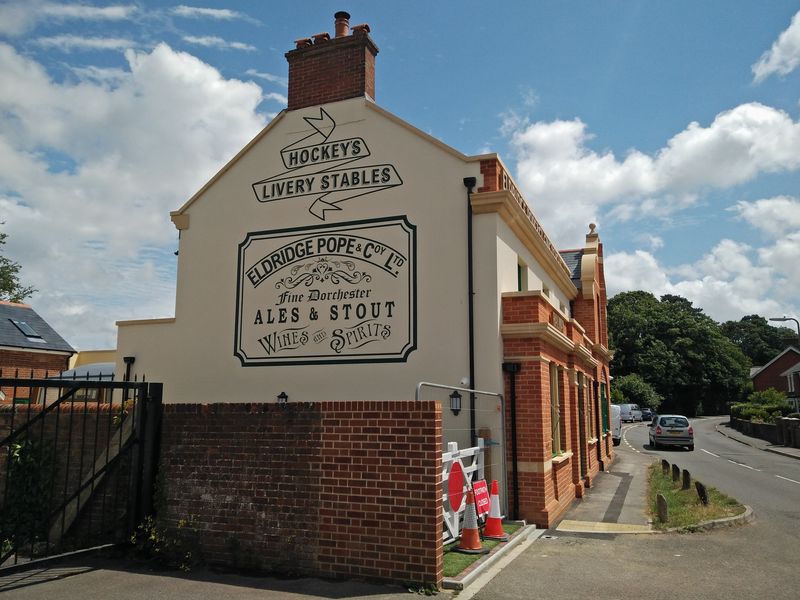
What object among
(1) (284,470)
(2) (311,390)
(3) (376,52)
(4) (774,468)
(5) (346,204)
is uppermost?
(3) (376,52)

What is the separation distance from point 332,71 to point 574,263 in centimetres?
1272

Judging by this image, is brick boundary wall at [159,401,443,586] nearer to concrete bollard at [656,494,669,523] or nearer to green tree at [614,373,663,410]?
concrete bollard at [656,494,669,523]

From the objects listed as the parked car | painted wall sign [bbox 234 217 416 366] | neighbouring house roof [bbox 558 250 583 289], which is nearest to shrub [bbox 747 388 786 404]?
the parked car

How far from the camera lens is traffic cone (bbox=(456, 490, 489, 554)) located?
7.99 meters

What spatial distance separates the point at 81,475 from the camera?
335 inches

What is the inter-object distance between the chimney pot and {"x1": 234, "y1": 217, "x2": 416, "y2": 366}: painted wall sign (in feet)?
14.0

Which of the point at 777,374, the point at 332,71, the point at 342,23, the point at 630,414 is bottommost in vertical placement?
the point at 630,414

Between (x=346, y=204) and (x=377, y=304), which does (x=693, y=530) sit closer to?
(x=377, y=304)

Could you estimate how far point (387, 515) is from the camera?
683 cm

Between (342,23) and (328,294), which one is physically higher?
(342,23)

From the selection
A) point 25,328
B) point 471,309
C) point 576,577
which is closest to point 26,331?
point 25,328

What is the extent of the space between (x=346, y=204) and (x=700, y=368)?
221 feet

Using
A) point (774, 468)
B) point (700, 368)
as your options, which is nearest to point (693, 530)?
point (774, 468)

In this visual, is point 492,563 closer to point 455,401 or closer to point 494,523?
point 494,523
